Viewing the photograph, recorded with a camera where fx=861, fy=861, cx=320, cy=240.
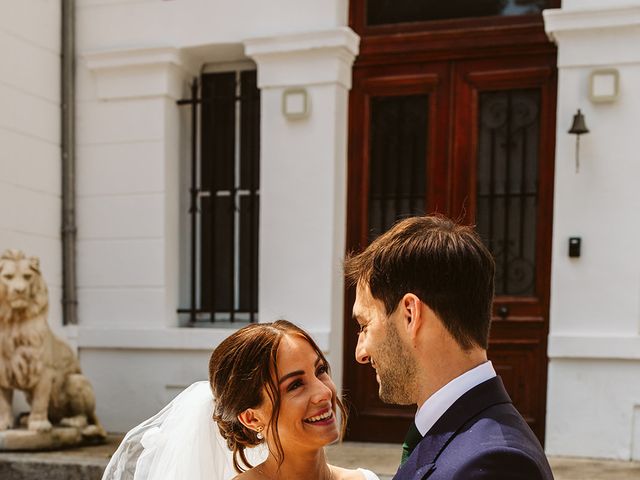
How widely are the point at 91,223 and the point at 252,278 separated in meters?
1.41

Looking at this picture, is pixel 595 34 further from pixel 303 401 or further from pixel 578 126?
pixel 303 401

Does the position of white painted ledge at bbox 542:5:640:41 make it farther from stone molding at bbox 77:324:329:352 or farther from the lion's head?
the lion's head

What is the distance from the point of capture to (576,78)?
19.0 ft

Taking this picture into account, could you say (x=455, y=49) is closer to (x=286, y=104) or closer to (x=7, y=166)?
(x=286, y=104)

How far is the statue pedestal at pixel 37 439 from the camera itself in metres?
5.75

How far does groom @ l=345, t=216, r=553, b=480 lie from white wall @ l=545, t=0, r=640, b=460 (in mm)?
4096

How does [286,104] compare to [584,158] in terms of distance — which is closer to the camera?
[584,158]

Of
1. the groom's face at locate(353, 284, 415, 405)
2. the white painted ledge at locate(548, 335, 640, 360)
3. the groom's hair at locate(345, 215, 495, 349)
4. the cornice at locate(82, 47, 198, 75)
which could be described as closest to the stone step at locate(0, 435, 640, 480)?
the white painted ledge at locate(548, 335, 640, 360)

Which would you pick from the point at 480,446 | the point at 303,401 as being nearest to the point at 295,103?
the point at 303,401

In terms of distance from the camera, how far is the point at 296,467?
2605mm

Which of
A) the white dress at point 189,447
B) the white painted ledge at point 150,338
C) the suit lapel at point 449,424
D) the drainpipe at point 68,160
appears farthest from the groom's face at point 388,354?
the drainpipe at point 68,160

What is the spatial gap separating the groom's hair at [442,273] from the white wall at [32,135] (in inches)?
207

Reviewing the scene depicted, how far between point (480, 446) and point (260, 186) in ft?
16.6

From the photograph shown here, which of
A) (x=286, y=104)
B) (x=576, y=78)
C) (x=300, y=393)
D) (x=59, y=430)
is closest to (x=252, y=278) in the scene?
(x=286, y=104)
